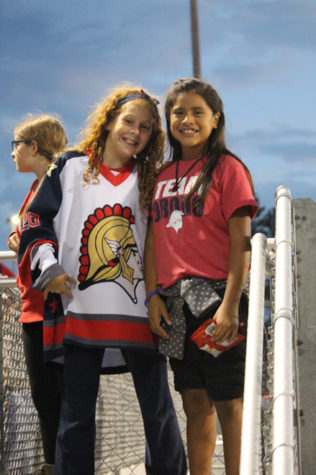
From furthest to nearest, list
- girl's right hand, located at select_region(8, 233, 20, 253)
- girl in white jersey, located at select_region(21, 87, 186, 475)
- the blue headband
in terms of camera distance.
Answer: girl's right hand, located at select_region(8, 233, 20, 253) < the blue headband < girl in white jersey, located at select_region(21, 87, 186, 475)

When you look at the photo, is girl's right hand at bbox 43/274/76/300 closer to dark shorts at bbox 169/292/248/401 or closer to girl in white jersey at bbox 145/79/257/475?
girl in white jersey at bbox 145/79/257/475

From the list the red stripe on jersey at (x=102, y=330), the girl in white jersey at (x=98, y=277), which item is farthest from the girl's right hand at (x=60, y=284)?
the red stripe on jersey at (x=102, y=330)

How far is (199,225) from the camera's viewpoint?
2936 millimetres

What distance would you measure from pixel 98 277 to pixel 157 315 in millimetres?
286

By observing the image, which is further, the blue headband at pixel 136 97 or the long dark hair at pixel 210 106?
the blue headband at pixel 136 97

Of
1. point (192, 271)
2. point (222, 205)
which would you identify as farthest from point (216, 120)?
point (192, 271)

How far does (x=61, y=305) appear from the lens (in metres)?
3.03

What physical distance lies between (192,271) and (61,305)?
0.58 m

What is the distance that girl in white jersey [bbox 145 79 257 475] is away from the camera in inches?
110

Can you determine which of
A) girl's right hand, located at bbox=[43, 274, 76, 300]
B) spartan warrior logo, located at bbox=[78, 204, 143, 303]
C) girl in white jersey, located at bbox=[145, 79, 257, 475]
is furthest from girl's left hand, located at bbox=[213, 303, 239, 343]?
girl's right hand, located at bbox=[43, 274, 76, 300]

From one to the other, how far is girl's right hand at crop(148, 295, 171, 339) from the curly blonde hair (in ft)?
1.67

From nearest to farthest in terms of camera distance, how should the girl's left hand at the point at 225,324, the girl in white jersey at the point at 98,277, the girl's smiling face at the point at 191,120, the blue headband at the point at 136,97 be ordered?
the girl's left hand at the point at 225,324 < the girl in white jersey at the point at 98,277 < the girl's smiling face at the point at 191,120 < the blue headband at the point at 136,97

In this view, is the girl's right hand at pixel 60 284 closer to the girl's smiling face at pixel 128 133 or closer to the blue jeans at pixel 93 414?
the blue jeans at pixel 93 414

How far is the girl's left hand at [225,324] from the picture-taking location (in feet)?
9.01
